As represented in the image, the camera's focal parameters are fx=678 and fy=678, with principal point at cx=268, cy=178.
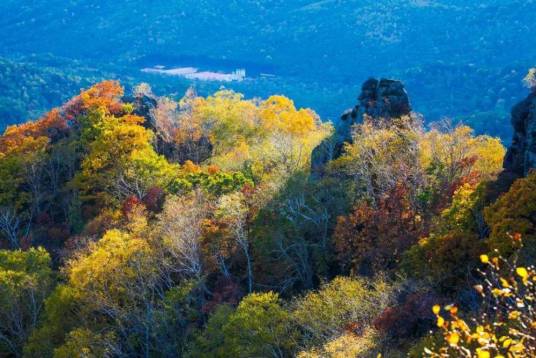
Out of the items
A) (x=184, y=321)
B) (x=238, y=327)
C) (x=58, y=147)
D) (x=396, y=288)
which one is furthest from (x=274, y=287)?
(x=58, y=147)

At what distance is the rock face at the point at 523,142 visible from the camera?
39.0 m

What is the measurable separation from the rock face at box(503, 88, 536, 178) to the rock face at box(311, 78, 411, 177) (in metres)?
13.5

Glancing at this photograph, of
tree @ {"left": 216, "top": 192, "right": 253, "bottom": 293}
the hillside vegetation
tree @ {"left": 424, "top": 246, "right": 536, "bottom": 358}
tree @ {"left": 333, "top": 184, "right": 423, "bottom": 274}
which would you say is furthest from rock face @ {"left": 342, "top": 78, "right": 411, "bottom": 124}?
tree @ {"left": 424, "top": 246, "right": 536, "bottom": 358}

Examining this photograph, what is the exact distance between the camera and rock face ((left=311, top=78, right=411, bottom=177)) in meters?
55.7

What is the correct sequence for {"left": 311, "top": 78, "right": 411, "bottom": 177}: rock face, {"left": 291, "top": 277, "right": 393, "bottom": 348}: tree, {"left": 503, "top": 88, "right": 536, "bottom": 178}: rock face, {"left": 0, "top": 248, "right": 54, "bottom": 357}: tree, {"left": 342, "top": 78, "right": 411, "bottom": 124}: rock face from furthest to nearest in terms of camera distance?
{"left": 342, "top": 78, "right": 411, "bottom": 124}: rock face → {"left": 311, "top": 78, "right": 411, "bottom": 177}: rock face → {"left": 0, "top": 248, "right": 54, "bottom": 357}: tree → {"left": 503, "top": 88, "right": 536, "bottom": 178}: rock face → {"left": 291, "top": 277, "right": 393, "bottom": 348}: tree

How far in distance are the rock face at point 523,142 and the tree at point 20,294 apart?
3315 cm

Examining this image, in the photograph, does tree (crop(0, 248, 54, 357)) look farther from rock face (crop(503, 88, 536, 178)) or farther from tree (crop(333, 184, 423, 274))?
rock face (crop(503, 88, 536, 178))

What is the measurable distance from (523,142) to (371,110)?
57.9 ft

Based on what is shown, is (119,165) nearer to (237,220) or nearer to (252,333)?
(237,220)

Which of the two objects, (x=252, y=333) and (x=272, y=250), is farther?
(x=272, y=250)

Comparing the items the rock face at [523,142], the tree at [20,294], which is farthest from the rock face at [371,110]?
the tree at [20,294]

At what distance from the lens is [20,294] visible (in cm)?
4894

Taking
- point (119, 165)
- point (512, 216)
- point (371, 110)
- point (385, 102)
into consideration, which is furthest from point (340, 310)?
point (119, 165)

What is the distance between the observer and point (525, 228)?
32.1m
